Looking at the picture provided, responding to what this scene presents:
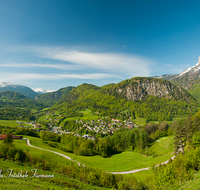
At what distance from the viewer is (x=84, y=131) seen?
138625 millimetres

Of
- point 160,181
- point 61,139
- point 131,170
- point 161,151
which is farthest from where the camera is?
point 61,139

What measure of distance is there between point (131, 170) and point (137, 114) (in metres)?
170

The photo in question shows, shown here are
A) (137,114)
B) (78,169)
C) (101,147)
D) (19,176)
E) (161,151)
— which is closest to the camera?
(19,176)

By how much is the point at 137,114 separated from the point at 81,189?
19578 cm

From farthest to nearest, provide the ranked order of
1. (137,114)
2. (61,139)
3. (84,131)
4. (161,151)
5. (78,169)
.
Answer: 1. (137,114)
2. (84,131)
3. (61,139)
4. (161,151)
5. (78,169)

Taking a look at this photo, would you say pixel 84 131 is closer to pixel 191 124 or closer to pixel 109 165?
pixel 109 165

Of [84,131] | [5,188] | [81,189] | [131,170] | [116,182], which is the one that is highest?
[5,188]

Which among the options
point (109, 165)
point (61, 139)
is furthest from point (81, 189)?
point (61, 139)

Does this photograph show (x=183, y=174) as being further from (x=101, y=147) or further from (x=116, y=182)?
(x=101, y=147)

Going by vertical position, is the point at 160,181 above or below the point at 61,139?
above

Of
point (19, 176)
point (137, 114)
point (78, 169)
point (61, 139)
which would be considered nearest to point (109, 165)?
point (78, 169)

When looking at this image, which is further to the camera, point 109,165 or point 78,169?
point 109,165

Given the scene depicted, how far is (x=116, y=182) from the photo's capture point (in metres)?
25.0

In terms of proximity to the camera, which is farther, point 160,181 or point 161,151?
point 161,151
